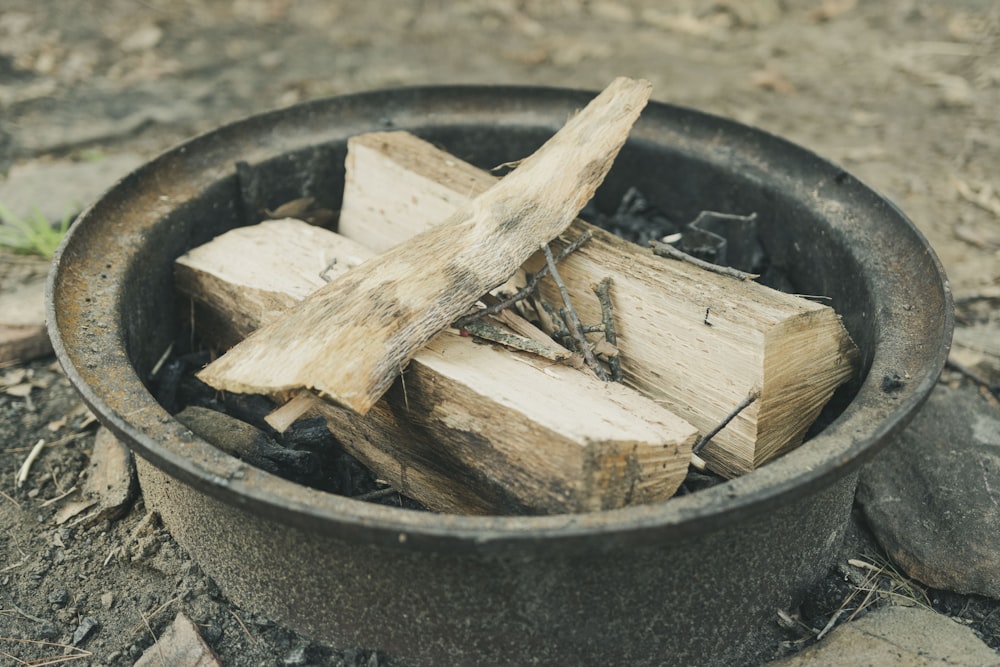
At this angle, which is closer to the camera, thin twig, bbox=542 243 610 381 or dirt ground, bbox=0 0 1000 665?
thin twig, bbox=542 243 610 381

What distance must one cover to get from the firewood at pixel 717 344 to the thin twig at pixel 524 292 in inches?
0.7

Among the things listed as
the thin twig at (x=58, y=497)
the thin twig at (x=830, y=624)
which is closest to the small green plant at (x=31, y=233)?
the thin twig at (x=58, y=497)

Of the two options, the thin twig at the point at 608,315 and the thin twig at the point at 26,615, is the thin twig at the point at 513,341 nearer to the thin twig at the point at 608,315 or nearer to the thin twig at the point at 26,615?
the thin twig at the point at 608,315

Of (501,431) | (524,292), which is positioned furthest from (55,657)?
(524,292)

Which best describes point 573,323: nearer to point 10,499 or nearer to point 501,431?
point 501,431

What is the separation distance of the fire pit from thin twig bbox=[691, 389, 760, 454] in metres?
0.15

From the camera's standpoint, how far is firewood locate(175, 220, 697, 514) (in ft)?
5.42

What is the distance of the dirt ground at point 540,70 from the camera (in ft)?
12.8

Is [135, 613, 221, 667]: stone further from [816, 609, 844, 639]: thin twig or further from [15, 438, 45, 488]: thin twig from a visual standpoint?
[816, 609, 844, 639]: thin twig

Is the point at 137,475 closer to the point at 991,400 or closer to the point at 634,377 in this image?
the point at 634,377

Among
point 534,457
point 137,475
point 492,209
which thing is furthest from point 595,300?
point 137,475

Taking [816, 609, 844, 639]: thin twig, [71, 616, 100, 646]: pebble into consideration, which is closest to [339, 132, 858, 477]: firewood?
[816, 609, 844, 639]: thin twig

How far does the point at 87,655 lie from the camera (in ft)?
6.51

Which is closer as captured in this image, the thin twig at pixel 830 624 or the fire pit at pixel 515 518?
the fire pit at pixel 515 518
